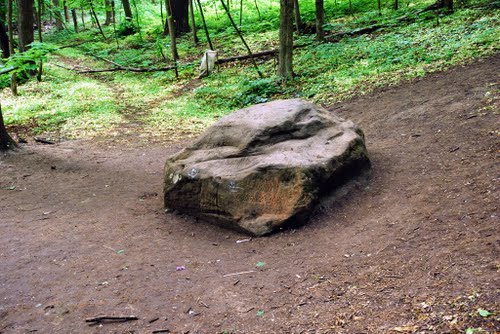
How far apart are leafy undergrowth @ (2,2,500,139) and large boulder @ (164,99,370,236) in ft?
16.2

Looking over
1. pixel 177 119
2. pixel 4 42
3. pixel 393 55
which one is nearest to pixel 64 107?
pixel 177 119

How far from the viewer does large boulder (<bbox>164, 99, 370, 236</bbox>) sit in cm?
575

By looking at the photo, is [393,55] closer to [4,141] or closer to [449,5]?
[449,5]

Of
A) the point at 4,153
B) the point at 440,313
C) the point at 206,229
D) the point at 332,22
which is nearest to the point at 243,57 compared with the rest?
the point at 332,22

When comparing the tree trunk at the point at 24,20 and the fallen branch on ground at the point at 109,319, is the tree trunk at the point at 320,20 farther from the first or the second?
the fallen branch on ground at the point at 109,319

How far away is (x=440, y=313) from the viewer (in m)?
3.20

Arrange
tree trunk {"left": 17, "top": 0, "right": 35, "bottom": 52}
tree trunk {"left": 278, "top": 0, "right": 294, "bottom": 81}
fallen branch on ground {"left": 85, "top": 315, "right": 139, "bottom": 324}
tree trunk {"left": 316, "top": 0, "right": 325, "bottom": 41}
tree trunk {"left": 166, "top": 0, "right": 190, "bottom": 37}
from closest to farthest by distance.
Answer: fallen branch on ground {"left": 85, "top": 315, "right": 139, "bottom": 324} < tree trunk {"left": 278, "top": 0, "right": 294, "bottom": 81} < tree trunk {"left": 316, "top": 0, "right": 325, "bottom": 41} < tree trunk {"left": 17, "top": 0, "right": 35, "bottom": 52} < tree trunk {"left": 166, "top": 0, "right": 190, "bottom": 37}

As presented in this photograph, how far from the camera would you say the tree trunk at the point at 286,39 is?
1248 cm

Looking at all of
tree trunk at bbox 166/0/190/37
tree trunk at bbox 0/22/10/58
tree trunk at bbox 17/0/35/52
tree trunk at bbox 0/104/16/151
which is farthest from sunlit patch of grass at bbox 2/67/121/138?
tree trunk at bbox 166/0/190/37

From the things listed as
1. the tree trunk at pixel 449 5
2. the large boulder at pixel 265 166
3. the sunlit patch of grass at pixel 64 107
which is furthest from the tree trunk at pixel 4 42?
the tree trunk at pixel 449 5

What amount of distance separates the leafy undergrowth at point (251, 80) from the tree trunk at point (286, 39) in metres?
0.35

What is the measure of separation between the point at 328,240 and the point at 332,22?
16.0 m

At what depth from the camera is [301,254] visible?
499cm

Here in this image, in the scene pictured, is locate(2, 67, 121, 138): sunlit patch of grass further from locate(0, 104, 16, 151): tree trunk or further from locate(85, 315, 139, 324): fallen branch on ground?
locate(85, 315, 139, 324): fallen branch on ground
